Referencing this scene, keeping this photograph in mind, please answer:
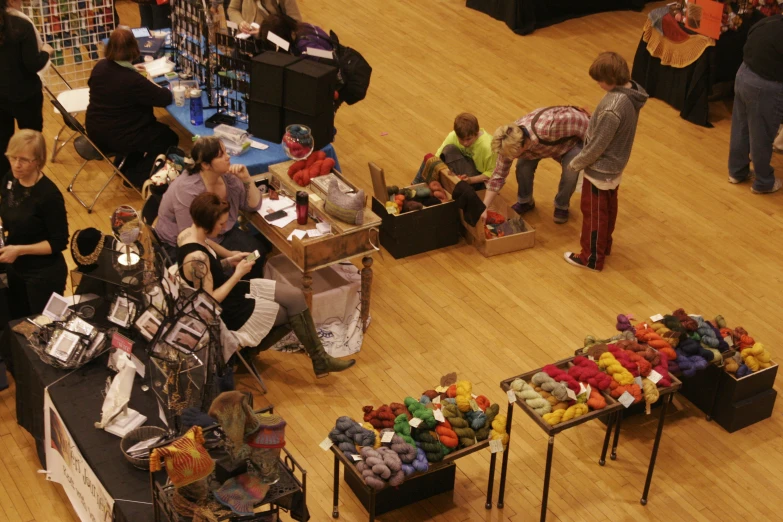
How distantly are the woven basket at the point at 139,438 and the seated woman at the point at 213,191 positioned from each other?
4.55 ft

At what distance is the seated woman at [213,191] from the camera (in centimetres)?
586

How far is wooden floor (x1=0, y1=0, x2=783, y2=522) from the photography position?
Answer: 5477mm

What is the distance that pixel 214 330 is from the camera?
4637 millimetres

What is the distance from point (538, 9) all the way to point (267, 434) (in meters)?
8.20

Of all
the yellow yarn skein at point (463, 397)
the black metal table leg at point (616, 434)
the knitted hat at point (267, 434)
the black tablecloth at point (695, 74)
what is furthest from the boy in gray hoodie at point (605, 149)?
the knitted hat at point (267, 434)

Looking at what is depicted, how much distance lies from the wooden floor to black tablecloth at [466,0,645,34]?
189mm

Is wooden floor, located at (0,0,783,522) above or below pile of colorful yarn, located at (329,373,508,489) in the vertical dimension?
below

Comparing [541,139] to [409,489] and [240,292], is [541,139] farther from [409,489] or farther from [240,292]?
[409,489]

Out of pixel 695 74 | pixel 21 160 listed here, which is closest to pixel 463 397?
pixel 21 160

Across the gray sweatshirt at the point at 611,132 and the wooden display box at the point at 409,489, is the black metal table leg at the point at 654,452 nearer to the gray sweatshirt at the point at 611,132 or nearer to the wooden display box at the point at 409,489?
→ the wooden display box at the point at 409,489

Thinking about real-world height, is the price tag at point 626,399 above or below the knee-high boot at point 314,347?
above

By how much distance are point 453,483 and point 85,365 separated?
2.03 m

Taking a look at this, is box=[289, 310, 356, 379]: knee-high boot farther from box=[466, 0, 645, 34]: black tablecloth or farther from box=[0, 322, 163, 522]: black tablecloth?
box=[466, 0, 645, 34]: black tablecloth

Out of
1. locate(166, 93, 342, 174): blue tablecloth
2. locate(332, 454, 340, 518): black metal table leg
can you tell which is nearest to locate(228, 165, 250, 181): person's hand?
locate(166, 93, 342, 174): blue tablecloth
